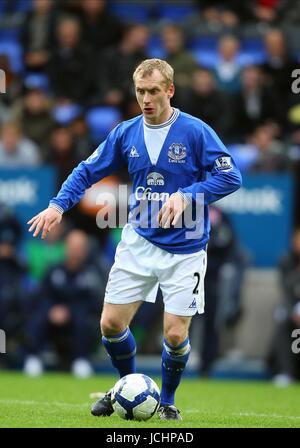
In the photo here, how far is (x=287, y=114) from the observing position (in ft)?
50.8

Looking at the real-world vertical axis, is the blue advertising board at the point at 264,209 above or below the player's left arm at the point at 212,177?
below

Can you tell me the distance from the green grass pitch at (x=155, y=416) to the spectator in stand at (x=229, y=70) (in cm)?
490

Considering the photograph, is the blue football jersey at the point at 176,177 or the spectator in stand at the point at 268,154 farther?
the spectator in stand at the point at 268,154

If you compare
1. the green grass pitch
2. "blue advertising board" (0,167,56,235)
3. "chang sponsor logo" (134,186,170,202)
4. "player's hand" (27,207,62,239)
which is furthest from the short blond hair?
"blue advertising board" (0,167,56,235)

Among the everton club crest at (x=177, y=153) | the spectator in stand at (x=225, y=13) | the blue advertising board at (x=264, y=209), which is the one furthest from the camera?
the spectator in stand at (x=225, y=13)

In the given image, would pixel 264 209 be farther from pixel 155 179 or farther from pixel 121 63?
pixel 155 179

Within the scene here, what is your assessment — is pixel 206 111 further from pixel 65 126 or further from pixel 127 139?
pixel 127 139

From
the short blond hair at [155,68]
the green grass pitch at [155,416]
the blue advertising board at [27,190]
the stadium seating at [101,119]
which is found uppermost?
the short blond hair at [155,68]

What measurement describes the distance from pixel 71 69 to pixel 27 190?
2786 millimetres

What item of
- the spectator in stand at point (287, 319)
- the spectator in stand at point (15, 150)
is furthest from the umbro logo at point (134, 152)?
the spectator in stand at point (15, 150)

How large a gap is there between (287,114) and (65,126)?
323cm

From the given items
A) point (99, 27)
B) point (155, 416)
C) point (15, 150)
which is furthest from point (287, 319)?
Result: point (99, 27)

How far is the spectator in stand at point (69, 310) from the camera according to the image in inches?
549

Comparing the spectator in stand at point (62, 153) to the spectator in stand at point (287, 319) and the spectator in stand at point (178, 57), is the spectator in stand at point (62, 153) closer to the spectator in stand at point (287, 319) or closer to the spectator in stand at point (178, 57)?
the spectator in stand at point (178, 57)
